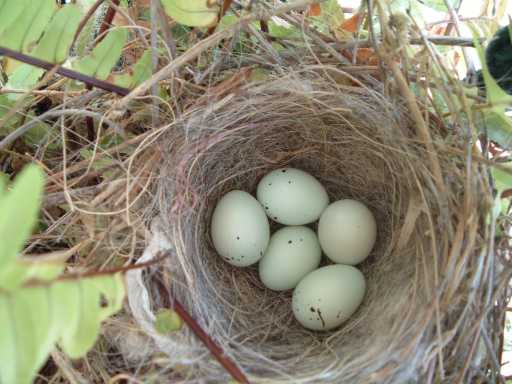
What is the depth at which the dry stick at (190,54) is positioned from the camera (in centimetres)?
86

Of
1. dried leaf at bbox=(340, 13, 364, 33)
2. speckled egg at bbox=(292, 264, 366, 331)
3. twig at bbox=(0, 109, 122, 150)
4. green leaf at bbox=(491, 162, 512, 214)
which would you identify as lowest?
speckled egg at bbox=(292, 264, 366, 331)

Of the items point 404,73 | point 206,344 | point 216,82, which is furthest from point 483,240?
point 216,82

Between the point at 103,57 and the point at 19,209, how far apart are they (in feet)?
1.66

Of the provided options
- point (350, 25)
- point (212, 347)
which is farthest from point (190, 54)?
point (212, 347)

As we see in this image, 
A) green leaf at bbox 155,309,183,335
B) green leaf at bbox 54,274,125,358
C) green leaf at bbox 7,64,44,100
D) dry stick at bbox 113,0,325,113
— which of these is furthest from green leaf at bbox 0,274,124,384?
green leaf at bbox 7,64,44,100

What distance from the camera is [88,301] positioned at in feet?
1.76

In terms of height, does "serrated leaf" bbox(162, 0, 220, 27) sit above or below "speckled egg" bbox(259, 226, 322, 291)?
above

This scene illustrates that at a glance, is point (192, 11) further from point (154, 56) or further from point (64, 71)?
point (64, 71)

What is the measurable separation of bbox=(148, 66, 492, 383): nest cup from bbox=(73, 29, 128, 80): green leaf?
0.16 meters

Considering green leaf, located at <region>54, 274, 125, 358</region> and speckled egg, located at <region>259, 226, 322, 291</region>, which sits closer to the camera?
green leaf, located at <region>54, 274, 125, 358</region>

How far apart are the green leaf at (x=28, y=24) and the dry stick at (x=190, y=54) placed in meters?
0.15

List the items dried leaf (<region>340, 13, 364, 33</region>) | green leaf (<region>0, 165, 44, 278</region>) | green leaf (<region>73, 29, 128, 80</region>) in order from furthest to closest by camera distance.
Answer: dried leaf (<region>340, 13, 364, 33</region>)
green leaf (<region>73, 29, 128, 80</region>)
green leaf (<region>0, 165, 44, 278</region>)

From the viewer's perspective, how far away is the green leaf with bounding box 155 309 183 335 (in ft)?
2.54

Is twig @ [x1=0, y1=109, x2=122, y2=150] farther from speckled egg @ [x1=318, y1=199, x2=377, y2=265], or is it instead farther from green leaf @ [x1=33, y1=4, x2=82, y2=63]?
speckled egg @ [x1=318, y1=199, x2=377, y2=265]
